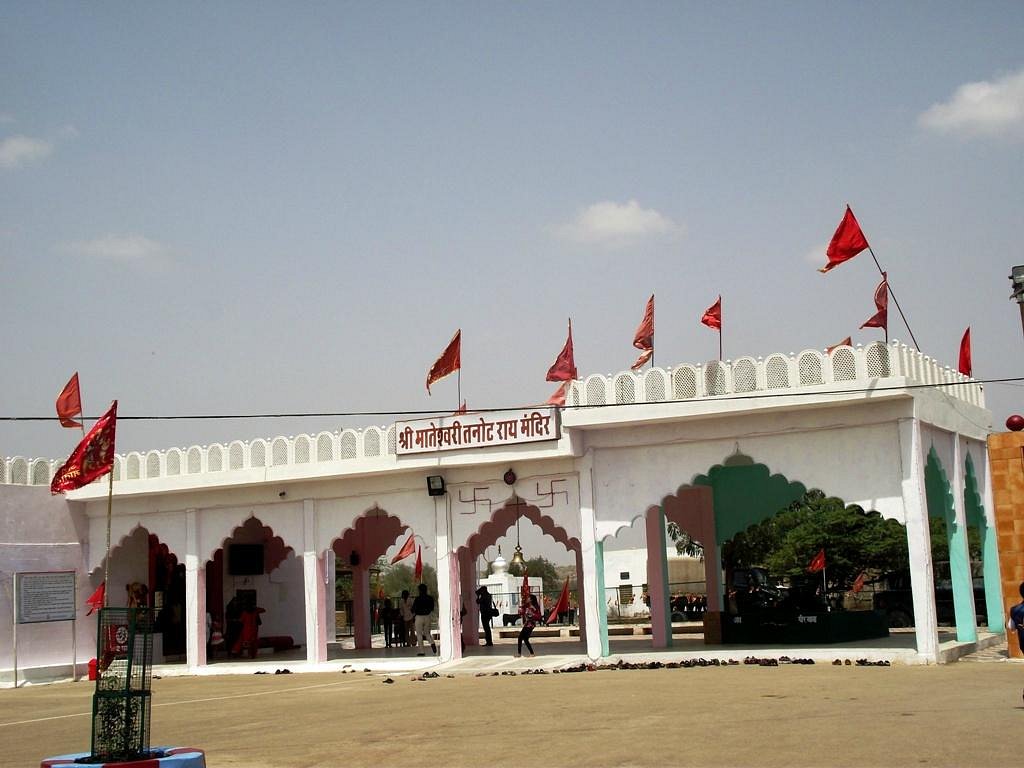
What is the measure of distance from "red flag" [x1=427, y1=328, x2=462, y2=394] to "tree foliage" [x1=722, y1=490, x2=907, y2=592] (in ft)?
62.6

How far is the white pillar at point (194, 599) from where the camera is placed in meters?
20.2

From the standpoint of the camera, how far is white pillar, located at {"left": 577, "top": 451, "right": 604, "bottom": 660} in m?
17.2

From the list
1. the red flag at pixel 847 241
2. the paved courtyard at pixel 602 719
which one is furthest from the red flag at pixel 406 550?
the red flag at pixel 847 241

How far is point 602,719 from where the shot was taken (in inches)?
396

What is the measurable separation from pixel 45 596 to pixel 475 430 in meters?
8.60

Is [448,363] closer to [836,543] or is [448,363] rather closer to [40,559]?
[40,559]

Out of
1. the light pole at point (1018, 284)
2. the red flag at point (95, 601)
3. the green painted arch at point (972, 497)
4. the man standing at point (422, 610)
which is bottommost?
the man standing at point (422, 610)

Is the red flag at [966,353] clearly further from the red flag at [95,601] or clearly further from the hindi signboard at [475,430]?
the red flag at [95,601]

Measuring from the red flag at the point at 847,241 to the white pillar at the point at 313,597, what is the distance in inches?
372

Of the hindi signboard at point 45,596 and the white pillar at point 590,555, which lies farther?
the hindi signboard at point 45,596

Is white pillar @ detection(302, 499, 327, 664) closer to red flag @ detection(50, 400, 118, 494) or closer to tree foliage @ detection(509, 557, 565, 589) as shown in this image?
red flag @ detection(50, 400, 118, 494)

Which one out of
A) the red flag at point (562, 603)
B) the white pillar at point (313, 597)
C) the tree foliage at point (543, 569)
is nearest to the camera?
the white pillar at point (313, 597)

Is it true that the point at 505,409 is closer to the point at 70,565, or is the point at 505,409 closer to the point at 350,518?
the point at 350,518

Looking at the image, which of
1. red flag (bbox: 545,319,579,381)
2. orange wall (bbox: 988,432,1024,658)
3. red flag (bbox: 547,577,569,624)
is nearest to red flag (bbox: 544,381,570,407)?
red flag (bbox: 545,319,579,381)
